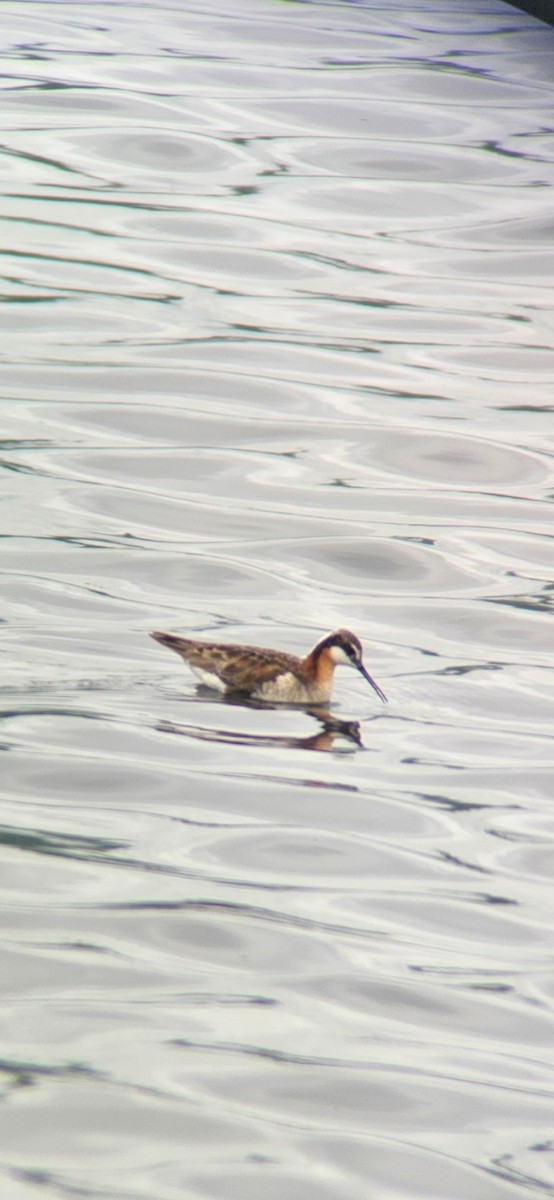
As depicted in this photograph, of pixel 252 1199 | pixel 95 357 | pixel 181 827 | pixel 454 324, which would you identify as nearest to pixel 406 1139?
pixel 252 1199

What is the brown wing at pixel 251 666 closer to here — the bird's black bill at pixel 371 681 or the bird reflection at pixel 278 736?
the bird reflection at pixel 278 736

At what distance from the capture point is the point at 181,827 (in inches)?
266

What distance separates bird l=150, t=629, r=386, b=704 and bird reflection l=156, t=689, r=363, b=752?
10 cm

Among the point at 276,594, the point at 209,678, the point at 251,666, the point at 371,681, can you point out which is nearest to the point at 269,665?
the point at 251,666

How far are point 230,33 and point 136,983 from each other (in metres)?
17.1

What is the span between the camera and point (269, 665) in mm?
8047

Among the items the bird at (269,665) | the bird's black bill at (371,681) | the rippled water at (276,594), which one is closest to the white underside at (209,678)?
the bird at (269,665)

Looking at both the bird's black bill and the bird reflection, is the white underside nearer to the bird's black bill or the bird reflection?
the bird reflection

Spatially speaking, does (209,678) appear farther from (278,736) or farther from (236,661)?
(278,736)

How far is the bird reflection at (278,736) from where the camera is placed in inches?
305

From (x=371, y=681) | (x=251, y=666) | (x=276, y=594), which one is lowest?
(x=276, y=594)

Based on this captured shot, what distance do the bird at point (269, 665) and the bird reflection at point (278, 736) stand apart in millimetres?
95

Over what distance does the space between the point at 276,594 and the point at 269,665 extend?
5.92 ft

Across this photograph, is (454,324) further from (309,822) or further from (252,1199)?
(252,1199)
